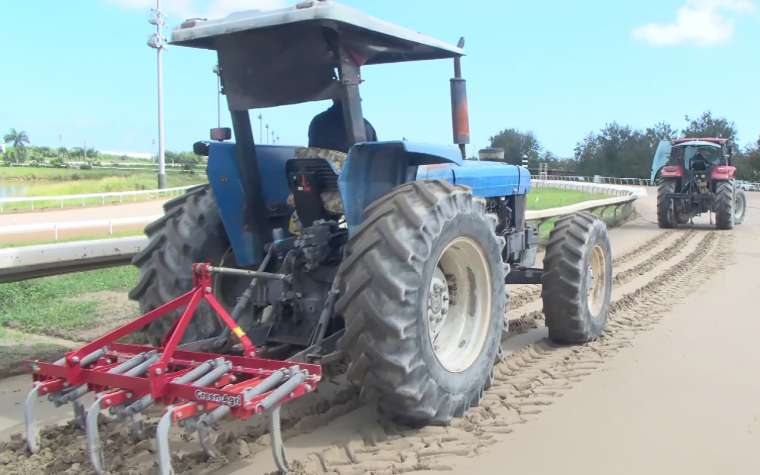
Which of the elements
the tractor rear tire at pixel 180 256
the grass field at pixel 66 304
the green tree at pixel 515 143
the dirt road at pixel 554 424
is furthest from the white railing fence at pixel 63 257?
the green tree at pixel 515 143

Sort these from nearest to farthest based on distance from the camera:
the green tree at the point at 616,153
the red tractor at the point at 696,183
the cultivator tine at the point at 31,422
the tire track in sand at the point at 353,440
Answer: the cultivator tine at the point at 31,422 < the tire track in sand at the point at 353,440 < the red tractor at the point at 696,183 < the green tree at the point at 616,153

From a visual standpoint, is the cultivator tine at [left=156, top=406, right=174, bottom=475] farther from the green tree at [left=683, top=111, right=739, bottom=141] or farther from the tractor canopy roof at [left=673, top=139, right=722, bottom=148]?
the green tree at [left=683, top=111, right=739, bottom=141]

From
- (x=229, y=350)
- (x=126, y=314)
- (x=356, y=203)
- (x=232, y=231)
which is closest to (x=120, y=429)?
(x=229, y=350)

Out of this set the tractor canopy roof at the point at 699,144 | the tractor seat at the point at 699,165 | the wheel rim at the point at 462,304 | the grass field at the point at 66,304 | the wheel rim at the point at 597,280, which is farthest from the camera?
the tractor seat at the point at 699,165

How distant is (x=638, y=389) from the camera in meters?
4.45

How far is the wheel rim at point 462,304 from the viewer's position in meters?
4.06

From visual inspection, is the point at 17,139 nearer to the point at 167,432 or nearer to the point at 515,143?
the point at 515,143

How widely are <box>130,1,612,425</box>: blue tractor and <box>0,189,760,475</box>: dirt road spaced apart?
10.1 inches

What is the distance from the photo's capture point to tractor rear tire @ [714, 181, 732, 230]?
53.5 ft

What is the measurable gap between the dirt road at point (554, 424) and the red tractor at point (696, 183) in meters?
11.5

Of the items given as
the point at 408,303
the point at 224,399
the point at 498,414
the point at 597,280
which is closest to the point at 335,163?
the point at 408,303

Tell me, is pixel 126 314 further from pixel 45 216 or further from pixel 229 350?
pixel 45 216

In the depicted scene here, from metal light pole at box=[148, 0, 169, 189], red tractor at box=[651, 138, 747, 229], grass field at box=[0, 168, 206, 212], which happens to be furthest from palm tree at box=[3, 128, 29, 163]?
red tractor at box=[651, 138, 747, 229]

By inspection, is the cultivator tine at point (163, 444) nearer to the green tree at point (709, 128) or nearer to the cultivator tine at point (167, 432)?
the cultivator tine at point (167, 432)
